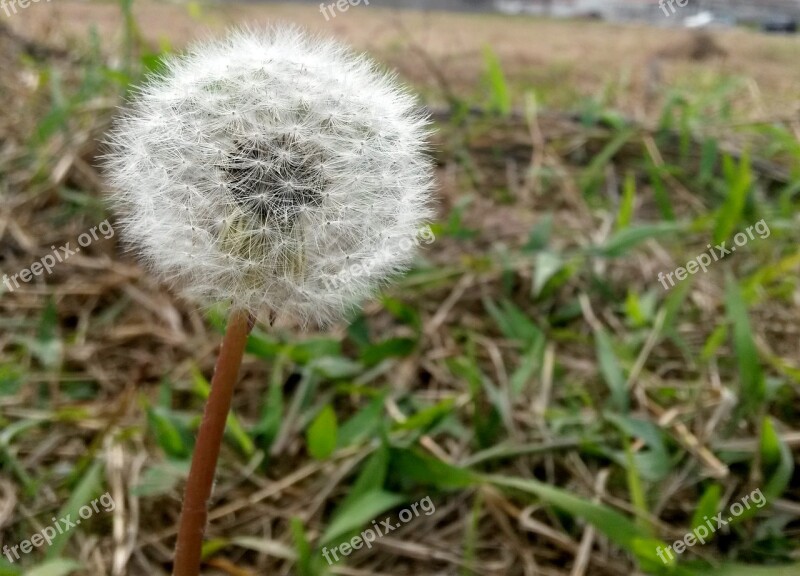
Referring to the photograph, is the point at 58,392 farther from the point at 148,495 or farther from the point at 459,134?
Answer: the point at 459,134

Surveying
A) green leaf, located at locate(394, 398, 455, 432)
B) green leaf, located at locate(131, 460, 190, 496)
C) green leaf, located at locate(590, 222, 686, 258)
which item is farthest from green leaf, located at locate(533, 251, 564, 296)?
green leaf, located at locate(131, 460, 190, 496)

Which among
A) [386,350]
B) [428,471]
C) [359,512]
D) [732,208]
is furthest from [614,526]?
[732,208]

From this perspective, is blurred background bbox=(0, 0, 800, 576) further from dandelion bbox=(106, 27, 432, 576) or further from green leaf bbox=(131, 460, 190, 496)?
dandelion bbox=(106, 27, 432, 576)

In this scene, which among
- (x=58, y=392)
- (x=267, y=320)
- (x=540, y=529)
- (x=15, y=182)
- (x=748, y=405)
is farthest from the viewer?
(x=15, y=182)

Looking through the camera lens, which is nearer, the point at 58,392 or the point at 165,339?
the point at 58,392

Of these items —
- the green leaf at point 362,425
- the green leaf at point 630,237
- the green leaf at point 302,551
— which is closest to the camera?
the green leaf at point 302,551

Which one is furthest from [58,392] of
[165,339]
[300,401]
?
[300,401]

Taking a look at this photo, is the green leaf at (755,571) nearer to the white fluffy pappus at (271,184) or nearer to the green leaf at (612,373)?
the green leaf at (612,373)

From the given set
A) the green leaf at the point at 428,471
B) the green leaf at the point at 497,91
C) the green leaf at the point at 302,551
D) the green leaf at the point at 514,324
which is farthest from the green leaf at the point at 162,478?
A: the green leaf at the point at 497,91
